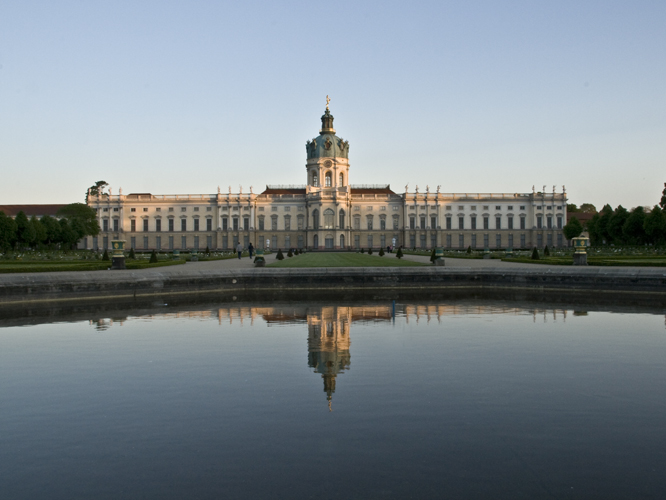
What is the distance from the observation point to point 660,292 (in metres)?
19.7

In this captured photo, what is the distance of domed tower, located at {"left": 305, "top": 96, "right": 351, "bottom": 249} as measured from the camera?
8794cm

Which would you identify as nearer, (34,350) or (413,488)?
(413,488)

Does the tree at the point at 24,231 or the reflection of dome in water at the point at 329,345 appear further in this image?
the tree at the point at 24,231

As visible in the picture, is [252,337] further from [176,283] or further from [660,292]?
[660,292]

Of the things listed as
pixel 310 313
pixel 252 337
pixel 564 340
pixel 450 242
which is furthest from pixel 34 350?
pixel 450 242

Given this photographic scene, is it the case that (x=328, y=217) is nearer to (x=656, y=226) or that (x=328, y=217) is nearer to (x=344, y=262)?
(x=656, y=226)

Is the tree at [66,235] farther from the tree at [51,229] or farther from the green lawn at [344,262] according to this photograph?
the green lawn at [344,262]

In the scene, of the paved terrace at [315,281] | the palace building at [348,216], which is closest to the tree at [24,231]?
the palace building at [348,216]

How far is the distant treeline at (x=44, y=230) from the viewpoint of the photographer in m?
52.1

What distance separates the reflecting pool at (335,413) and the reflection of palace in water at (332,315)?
0.23 m

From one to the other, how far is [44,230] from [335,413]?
6130cm

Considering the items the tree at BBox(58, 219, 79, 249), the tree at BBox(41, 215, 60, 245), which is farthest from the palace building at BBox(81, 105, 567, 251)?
the tree at BBox(41, 215, 60, 245)

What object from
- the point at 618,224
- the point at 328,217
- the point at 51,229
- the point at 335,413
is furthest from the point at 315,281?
the point at 328,217

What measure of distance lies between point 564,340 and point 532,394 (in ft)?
14.1
